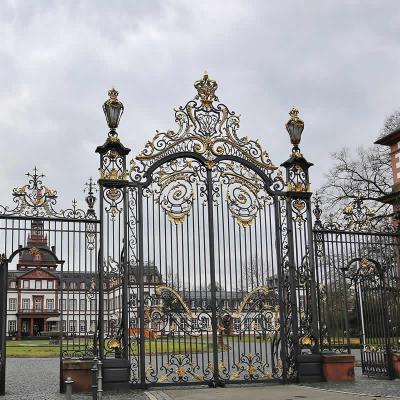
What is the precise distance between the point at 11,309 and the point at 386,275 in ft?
170

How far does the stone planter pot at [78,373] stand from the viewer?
1189 cm

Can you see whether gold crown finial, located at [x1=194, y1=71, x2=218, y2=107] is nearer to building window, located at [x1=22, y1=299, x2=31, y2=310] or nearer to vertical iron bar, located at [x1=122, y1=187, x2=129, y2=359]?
vertical iron bar, located at [x1=122, y1=187, x2=129, y2=359]

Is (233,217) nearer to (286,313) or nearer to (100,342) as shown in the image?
(286,313)

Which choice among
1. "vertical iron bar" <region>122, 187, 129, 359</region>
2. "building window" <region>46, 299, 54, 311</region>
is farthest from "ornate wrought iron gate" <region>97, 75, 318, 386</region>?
"building window" <region>46, 299, 54, 311</region>

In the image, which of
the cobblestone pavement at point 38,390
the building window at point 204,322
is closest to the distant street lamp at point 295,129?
the building window at point 204,322

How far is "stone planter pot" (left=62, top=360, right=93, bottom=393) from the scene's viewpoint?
11.9m

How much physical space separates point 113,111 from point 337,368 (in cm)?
761

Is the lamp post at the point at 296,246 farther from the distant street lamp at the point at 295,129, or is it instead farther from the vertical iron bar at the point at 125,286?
the vertical iron bar at the point at 125,286

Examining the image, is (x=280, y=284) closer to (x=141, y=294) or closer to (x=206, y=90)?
(x=141, y=294)

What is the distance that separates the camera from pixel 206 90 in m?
14.2

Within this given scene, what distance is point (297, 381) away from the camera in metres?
13.6

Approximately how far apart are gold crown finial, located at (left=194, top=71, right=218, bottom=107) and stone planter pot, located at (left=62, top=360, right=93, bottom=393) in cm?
635

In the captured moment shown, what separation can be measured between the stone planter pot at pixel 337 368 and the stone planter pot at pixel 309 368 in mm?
133

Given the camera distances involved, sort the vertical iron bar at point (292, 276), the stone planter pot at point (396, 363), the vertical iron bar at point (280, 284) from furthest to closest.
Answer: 1. the stone planter pot at point (396, 363)
2. the vertical iron bar at point (292, 276)
3. the vertical iron bar at point (280, 284)
